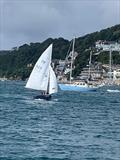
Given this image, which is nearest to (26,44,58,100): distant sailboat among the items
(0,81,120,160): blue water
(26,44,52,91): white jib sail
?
(26,44,52,91): white jib sail

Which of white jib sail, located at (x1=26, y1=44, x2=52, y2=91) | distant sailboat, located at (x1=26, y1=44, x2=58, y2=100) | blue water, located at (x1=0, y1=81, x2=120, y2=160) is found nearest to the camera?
blue water, located at (x1=0, y1=81, x2=120, y2=160)

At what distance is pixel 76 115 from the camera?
203 ft

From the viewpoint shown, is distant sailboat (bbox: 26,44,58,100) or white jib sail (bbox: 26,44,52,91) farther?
white jib sail (bbox: 26,44,52,91)

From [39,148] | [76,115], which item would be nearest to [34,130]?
[39,148]

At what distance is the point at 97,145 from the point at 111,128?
11.0 metres

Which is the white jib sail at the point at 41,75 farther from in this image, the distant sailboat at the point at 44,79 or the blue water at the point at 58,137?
the blue water at the point at 58,137

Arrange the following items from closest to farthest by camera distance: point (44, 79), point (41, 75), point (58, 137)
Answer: point (58, 137) < point (44, 79) < point (41, 75)

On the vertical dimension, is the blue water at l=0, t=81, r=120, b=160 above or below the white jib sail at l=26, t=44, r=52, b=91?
below

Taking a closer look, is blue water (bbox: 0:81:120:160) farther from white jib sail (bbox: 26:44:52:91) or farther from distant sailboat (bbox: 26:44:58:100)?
white jib sail (bbox: 26:44:52:91)

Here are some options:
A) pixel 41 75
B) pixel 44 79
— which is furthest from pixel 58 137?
pixel 41 75

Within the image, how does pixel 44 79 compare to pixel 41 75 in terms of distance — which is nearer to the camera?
pixel 44 79

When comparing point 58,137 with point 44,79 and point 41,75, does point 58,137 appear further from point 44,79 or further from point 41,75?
point 41,75

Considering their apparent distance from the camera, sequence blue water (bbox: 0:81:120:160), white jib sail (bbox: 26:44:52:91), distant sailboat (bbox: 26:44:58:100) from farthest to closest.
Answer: white jib sail (bbox: 26:44:52:91) → distant sailboat (bbox: 26:44:58:100) → blue water (bbox: 0:81:120:160)

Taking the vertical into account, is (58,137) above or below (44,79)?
below
